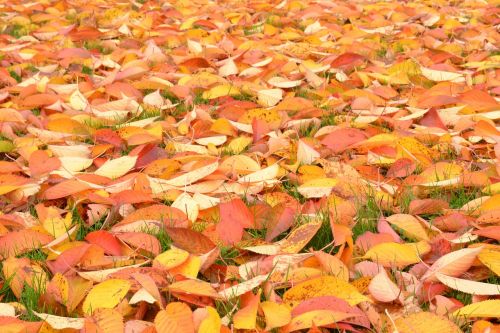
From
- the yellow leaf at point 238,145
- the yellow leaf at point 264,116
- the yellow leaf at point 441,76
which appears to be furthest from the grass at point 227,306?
the yellow leaf at point 441,76

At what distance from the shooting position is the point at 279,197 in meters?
1.93

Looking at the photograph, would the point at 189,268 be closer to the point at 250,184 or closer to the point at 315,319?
the point at 315,319

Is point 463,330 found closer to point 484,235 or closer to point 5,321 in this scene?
point 484,235

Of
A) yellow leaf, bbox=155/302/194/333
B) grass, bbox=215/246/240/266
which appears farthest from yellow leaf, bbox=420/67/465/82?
yellow leaf, bbox=155/302/194/333

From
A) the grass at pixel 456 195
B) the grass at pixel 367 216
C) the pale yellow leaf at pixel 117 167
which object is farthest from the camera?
the pale yellow leaf at pixel 117 167

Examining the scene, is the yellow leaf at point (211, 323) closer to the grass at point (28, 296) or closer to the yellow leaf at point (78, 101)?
the grass at point (28, 296)

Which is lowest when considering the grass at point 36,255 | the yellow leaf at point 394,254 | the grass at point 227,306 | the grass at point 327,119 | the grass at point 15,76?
the grass at point 327,119

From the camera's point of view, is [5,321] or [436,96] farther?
[436,96]

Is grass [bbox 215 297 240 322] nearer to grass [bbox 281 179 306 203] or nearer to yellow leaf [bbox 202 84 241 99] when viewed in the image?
grass [bbox 281 179 306 203]

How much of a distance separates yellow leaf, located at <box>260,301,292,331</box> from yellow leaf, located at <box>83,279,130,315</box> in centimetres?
31

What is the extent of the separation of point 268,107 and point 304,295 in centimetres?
136

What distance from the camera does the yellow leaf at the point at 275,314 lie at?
4.49ft

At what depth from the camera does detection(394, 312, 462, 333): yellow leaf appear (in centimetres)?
132

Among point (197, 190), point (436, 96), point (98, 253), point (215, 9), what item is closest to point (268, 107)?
point (436, 96)
